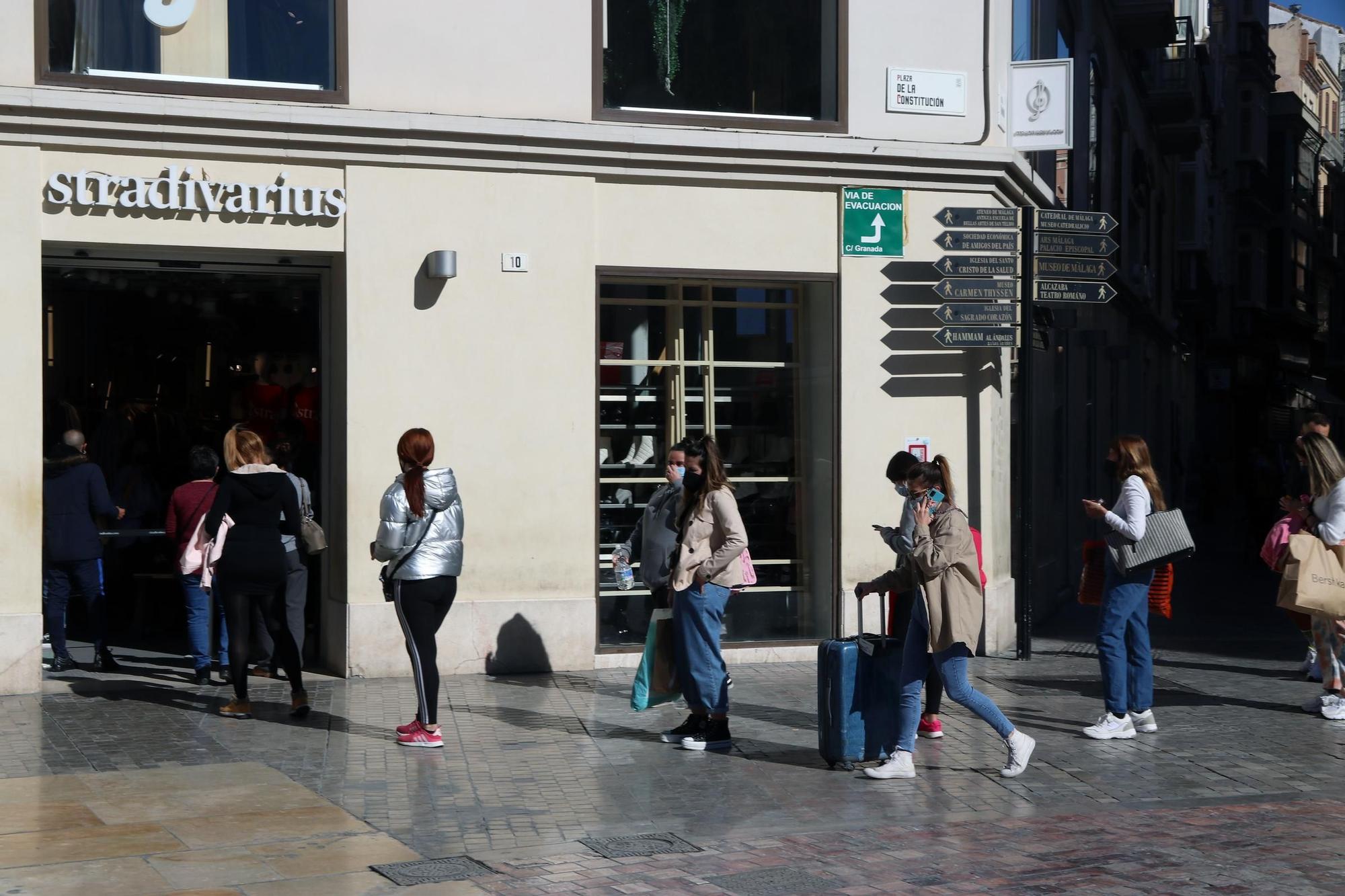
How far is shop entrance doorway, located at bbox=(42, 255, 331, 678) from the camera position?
11375 millimetres

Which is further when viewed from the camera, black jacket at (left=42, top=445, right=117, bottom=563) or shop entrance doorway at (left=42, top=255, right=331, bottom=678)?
shop entrance doorway at (left=42, top=255, right=331, bottom=678)

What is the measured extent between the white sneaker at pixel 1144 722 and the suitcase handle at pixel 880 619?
61.5 inches

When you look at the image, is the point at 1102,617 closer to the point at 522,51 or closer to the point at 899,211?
the point at 899,211

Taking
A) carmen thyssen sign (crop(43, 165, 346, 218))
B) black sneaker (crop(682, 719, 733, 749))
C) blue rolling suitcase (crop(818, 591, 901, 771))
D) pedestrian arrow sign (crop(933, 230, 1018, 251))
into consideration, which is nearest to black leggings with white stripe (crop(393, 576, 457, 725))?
black sneaker (crop(682, 719, 733, 749))

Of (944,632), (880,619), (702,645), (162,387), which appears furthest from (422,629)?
(162,387)

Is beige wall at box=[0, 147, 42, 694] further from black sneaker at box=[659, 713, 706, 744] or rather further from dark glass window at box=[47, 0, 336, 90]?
black sneaker at box=[659, 713, 706, 744]

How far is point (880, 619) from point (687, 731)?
128 inches

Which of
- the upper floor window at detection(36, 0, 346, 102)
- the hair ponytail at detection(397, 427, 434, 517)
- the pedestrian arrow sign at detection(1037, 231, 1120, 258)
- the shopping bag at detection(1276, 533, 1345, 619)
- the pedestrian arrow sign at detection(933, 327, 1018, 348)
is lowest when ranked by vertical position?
the shopping bag at detection(1276, 533, 1345, 619)

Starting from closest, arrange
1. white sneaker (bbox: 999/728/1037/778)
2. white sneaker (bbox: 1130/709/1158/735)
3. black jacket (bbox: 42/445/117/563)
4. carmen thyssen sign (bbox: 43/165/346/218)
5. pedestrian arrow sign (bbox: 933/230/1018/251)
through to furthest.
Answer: white sneaker (bbox: 999/728/1037/778)
white sneaker (bbox: 1130/709/1158/735)
carmen thyssen sign (bbox: 43/165/346/218)
black jacket (bbox: 42/445/117/563)
pedestrian arrow sign (bbox: 933/230/1018/251)

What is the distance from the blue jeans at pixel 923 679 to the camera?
795cm

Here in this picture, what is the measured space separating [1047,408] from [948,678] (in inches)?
339

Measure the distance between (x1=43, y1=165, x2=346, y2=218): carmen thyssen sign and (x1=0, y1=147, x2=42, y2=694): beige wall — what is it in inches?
9.7

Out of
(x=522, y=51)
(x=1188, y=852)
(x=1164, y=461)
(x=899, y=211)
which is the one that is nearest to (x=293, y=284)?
(x=522, y=51)

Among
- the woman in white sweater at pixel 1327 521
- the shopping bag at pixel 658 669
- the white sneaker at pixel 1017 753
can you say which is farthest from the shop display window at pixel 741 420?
the white sneaker at pixel 1017 753
